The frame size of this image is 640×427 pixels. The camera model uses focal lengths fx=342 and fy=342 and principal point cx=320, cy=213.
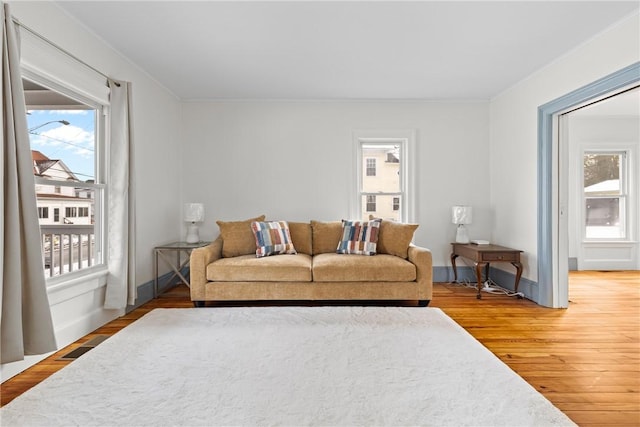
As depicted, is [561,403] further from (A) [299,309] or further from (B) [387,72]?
(B) [387,72]

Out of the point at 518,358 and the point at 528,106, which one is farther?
the point at 528,106

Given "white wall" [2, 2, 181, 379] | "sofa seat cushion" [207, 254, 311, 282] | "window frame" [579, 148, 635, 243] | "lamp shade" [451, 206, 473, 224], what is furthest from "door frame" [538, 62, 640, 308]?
"white wall" [2, 2, 181, 379]

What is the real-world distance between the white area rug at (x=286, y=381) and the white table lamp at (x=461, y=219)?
188 centimetres

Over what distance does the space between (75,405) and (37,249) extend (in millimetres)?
988

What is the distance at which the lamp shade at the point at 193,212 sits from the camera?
431cm

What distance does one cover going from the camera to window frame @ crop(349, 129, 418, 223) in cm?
471

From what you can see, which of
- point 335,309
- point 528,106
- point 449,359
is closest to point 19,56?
point 335,309

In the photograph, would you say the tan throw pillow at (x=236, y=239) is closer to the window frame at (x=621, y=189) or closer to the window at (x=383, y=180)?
the window at (x=383, y=180)

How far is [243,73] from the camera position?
12.3 feet

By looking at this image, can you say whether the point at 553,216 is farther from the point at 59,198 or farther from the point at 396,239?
the point at 59,198

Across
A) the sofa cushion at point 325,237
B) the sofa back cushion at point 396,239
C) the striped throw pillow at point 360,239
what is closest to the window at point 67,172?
the sofa cushion at point 325,237

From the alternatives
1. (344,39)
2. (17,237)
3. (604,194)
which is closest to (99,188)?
(17,237)

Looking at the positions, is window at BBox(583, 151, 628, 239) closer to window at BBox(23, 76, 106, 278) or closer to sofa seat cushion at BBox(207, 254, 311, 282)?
sofa seat cushion at BBox(207, 254, 311, 282)

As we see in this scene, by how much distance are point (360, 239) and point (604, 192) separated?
476 cm
